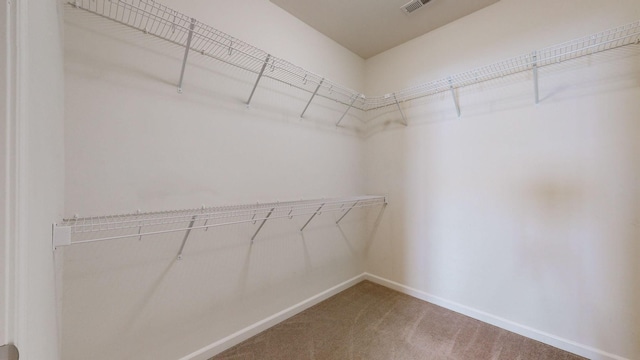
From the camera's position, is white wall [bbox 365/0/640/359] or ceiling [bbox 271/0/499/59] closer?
white wall [bbox 365/0/640/359]

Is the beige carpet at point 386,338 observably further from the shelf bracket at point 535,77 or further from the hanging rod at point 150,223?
the shelf bracket at point 535,77

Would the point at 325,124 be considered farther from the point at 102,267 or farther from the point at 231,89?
the point at 102,267

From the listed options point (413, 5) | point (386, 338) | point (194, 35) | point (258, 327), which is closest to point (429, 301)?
point (386, 338)

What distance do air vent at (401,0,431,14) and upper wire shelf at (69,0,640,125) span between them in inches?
23.6

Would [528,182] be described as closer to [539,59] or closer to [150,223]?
[539,59]

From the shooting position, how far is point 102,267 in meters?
1.25

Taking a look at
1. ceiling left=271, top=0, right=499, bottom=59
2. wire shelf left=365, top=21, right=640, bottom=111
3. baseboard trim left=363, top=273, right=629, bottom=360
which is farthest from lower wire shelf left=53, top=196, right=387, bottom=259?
ceiling left=271, top=0, right=499, bottom=59

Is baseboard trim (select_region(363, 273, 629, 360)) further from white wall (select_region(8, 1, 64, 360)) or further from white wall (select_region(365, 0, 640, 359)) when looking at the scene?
white wall (select_region(8, 1, 64, 360))

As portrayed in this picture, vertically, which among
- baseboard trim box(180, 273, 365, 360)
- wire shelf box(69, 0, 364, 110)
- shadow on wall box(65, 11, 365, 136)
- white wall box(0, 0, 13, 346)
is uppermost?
wire shelf box(69, 0, 364, 110)

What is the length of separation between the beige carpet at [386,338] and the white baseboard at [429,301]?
4 cm

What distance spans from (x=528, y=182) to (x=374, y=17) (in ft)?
5.83

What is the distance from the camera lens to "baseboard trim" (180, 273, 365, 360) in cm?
160

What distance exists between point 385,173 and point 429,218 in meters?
0.63

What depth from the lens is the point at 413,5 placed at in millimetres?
1983
